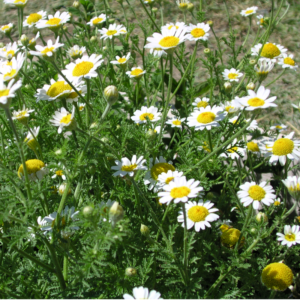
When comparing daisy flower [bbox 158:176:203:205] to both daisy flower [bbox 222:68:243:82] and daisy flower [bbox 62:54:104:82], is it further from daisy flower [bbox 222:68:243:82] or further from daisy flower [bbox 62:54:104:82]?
daisy flower [bbox 222:68:243:82]

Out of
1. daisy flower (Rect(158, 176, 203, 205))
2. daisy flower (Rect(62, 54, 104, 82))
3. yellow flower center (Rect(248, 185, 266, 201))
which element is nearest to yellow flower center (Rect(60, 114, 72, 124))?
daisy flower (Rect(62, 54, 104, 82))

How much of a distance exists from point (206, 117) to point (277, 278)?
33.2 inches

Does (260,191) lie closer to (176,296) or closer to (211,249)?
(211,249)

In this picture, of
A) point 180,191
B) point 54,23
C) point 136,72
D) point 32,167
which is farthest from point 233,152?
point 54,23

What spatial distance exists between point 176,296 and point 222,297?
0.26m

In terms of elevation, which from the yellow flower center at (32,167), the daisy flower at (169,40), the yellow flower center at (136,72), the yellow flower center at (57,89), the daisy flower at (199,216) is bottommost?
the daisy flower at (199,216)

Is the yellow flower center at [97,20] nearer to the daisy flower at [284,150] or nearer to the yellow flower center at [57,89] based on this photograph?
the yellow flower center at [57,89]

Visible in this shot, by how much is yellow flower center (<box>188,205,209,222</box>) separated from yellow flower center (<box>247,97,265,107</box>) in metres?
0.53

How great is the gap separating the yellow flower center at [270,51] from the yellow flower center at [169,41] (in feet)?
3.28

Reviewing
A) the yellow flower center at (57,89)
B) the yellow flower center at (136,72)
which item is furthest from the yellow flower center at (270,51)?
the yellow flower center at (57,89)

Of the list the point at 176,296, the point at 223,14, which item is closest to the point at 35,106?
the point at 176,296

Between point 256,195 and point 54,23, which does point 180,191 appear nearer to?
point 256,195

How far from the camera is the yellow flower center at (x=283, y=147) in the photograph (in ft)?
5.66

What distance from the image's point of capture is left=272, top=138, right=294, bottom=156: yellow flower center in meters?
1.73
